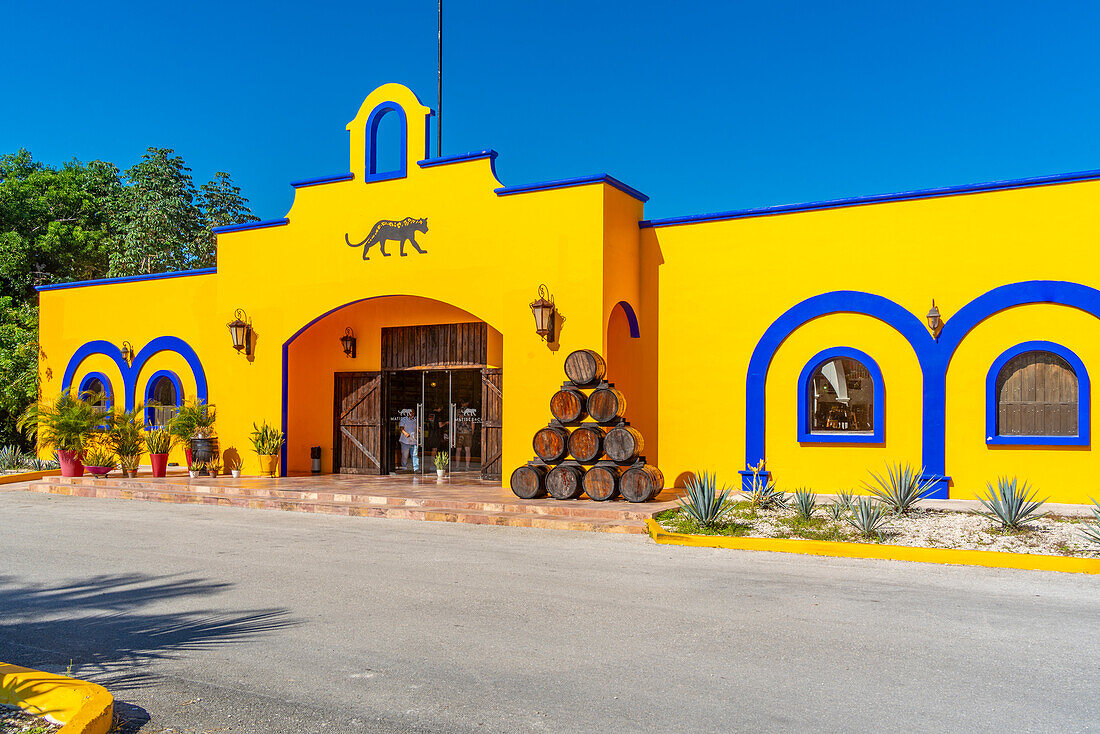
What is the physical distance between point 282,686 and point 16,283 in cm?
2647

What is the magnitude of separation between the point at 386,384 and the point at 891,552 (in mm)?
11370

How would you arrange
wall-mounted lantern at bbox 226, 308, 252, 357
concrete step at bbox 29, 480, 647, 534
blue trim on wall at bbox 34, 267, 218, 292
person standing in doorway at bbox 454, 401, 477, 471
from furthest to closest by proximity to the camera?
1. blue trim on wall at bbox 34, 267, 218, 292
2. wall-mounted lantern at bbox 226, 308, 252, 357
3. person standing in doorway at bbox 454, 401, 477, 471
4. concrete step at bbox 29, 480, 647, 534

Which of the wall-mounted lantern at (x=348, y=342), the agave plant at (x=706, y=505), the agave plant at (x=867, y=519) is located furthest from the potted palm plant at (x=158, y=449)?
the agave plant at (x=867, y=519)

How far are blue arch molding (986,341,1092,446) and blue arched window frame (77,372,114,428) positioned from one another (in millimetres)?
17687

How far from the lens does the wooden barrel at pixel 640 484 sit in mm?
12844

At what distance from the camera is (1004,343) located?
13.1 meters

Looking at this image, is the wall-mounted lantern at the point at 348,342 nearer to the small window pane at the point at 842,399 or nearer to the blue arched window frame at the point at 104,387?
the blue arched window frame at the point at 104,387

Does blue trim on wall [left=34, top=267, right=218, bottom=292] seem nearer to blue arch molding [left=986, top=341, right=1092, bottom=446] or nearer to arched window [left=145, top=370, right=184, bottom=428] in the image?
arched window [left=145, top=370, right=184, bottom=428]

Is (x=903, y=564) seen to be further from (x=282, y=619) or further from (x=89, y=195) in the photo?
(x=89, y=195)

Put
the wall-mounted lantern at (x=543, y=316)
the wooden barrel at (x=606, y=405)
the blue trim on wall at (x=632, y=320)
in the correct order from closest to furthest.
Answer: the wooden barrel at (x=606, y=405)
the wall-mounted lantern at (x=543, y=316)
the blue trim on wall at (x=632, y=320)

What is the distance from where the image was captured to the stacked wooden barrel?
13.1 meters

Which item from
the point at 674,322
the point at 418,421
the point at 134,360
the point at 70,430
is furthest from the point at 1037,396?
the point at 134,360

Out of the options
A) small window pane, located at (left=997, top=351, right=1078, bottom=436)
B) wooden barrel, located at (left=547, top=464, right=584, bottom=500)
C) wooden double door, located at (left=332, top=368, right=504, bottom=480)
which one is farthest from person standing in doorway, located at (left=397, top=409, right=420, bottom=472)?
small window pane, located at (left=997, top=351, right=1078, bottom=436)

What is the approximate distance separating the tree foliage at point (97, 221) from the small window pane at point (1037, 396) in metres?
23.5
